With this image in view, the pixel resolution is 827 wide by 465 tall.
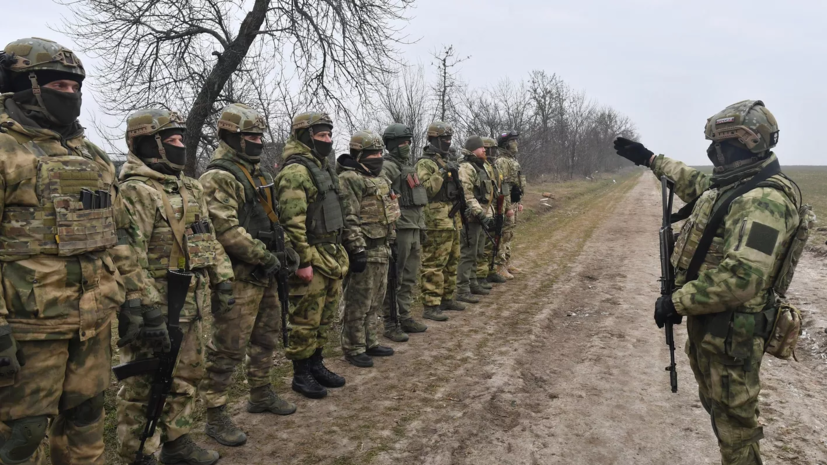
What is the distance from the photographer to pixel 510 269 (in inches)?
378

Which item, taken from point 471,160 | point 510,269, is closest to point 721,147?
point 471,160

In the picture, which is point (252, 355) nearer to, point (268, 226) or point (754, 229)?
point (268, 226)

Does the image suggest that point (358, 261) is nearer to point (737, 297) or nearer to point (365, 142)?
point (365, 142)

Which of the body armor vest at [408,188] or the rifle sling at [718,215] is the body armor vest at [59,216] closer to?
the rifle sling at [718,215]

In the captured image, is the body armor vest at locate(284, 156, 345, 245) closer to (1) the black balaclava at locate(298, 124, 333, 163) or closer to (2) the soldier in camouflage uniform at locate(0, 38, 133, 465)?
(1) the black balaclava at locate(298, 124, 333, 163)

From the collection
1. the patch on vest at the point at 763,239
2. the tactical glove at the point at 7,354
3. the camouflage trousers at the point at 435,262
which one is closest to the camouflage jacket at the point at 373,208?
the camouflage trousers at the point at 435,262

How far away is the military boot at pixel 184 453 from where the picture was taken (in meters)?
3.25

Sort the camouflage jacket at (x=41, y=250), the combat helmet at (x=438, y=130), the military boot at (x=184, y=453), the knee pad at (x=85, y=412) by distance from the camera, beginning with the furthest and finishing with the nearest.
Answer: the combat helmet at (x=438, y=130) → the military boot at (x=184, y=453) → the knee pad at (x=85, y=412) → the camouflage jacket at (x=41, y=250)

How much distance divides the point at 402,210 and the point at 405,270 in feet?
2.44

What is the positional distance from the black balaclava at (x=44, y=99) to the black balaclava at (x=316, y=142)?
6.89ft

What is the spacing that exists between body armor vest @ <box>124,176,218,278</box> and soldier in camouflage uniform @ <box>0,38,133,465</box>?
1.30ft

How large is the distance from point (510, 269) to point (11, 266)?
8.24 metres

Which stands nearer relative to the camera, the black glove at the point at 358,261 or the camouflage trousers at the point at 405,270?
the black glove at the point at 358,261

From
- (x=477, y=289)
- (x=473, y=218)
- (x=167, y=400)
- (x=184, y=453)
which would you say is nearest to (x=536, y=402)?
(x=184, y=453)
